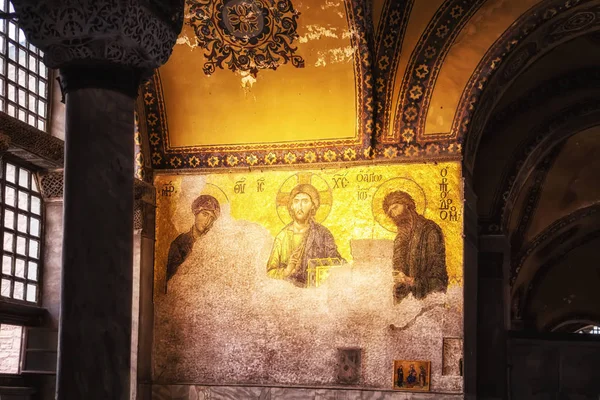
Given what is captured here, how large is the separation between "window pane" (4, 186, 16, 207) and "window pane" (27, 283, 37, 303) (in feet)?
3.42

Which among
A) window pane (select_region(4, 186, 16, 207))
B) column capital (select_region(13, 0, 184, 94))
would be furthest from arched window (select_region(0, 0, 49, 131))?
column capital (select_region(13, 0, 184, 94))

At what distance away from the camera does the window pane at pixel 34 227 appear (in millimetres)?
12359

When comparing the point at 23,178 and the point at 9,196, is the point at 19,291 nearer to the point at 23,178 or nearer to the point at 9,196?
the point at 9,196

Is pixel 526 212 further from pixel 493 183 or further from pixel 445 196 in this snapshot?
pixel 445 196

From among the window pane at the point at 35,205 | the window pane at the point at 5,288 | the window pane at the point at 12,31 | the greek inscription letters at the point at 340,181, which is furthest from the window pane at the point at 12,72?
the greek inscription letters at the point at 340,181

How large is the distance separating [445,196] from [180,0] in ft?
18.6

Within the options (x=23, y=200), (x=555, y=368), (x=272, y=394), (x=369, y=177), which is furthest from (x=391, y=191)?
(x=555, y=368)

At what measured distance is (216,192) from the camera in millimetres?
13359

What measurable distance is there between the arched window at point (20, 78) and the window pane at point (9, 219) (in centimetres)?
116

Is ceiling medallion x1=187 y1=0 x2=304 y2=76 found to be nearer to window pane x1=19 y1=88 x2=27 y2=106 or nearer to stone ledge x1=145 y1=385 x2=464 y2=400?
window pane x1=19 y1=88 x2=27 y2=106

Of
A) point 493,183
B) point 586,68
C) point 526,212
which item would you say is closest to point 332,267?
point 493,183

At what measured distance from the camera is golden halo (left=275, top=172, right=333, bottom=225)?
12.9 meters

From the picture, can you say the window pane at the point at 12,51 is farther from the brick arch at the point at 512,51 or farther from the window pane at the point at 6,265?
the brick arch at the point at 512,51

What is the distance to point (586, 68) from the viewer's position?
15.9 m
